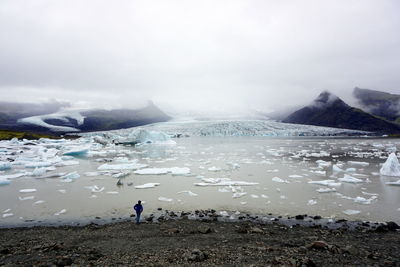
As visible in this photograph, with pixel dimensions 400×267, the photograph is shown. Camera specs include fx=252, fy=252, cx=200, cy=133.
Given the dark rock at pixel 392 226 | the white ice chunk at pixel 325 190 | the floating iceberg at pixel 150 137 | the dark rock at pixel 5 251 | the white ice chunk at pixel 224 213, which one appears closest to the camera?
the dark rock at pixel 5 251

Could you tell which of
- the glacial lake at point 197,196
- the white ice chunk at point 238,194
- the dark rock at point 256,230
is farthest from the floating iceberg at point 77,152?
the dark rock at point 256,230

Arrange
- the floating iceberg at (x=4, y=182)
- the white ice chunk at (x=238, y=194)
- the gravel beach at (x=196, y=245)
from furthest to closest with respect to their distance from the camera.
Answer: the floating iceberg at (x=4, y=182) < the white ice chunk at (x=238, y=194) < the gravel beach at (x=196, y=245)

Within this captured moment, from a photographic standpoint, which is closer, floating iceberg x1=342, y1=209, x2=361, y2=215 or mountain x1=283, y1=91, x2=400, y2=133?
floating iceberg x1=342, y1=209, x2=361, y2=215

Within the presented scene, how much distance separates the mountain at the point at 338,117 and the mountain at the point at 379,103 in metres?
25.8

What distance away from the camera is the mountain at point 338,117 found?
4577 inches

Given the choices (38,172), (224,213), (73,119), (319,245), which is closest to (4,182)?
(38,172)

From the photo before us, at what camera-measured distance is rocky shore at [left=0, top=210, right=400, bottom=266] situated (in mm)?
5656

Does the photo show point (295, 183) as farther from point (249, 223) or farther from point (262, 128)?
point (262, 128)

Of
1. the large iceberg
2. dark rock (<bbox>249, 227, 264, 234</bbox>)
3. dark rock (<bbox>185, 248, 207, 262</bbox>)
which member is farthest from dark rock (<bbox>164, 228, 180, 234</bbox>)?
the large iceberg

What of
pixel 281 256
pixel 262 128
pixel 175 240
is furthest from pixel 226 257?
pixel 262 128

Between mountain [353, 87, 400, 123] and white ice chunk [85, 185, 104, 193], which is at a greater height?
mountain [353, 87, 400, 123]

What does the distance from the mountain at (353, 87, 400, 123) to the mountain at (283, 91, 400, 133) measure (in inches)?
1017

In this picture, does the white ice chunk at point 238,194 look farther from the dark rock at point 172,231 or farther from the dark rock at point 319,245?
the dark rock at point 319,245

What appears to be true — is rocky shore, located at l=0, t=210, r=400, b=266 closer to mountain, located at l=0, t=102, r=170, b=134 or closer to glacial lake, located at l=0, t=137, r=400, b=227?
glacial lake, located at l=0, t=137, r=400, b=227
